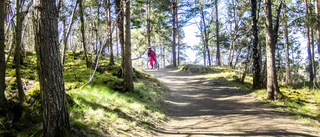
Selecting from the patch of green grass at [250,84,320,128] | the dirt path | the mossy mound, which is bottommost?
the dirt path

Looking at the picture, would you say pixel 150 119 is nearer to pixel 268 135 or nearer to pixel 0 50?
pixel 268 135

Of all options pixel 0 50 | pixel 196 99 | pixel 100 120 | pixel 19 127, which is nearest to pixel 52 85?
pixel 19 127

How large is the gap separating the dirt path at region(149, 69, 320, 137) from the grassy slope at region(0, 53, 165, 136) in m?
0.88

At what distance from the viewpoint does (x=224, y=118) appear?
19.1ft

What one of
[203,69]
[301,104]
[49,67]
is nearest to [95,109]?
[49,67]

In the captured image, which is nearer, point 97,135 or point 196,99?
point 97,135

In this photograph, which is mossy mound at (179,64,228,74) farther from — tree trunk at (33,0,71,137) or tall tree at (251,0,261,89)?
tree trunk at (33,0,71,137)

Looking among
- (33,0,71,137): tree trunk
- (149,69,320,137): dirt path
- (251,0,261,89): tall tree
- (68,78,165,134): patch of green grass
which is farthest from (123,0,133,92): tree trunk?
(251,0,261,89): tall tree

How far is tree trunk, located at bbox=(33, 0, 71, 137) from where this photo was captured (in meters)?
2.74

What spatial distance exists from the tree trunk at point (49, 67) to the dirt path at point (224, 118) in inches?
108

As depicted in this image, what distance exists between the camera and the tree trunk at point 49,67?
2.74m

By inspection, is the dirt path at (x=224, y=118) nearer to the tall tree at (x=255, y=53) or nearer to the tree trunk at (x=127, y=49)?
the tall tree at (x=255, y=53)

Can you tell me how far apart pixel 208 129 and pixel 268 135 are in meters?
1.46

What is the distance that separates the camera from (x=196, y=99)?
885cm
